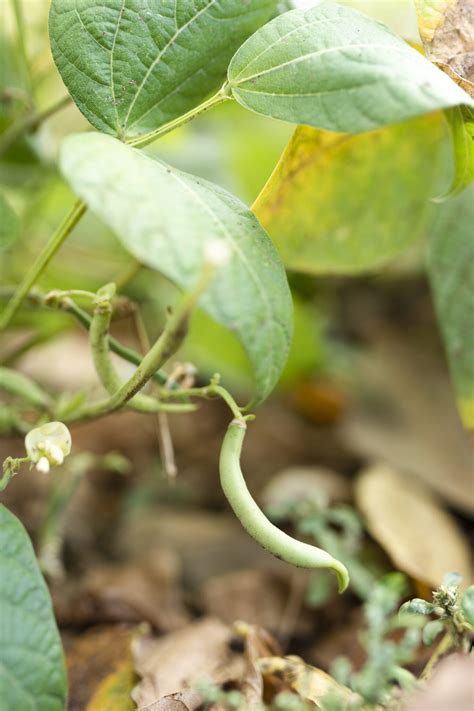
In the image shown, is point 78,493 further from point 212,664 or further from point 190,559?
point 212,664

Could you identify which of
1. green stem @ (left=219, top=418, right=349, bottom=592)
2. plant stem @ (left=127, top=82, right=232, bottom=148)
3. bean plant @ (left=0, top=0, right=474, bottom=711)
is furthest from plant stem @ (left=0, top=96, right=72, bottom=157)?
green stem @ (left=219, top=418, right=349, bottom=592)

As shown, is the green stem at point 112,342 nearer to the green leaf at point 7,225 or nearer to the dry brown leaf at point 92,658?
the green leaf at point 7,225

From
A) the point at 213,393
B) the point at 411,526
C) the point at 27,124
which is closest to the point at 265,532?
the point at 213,393

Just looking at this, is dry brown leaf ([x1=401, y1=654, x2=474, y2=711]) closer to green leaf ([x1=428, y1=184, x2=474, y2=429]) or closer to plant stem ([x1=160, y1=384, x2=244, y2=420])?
plant stem ([x1=160, y1=384, x2=244, y2=420])

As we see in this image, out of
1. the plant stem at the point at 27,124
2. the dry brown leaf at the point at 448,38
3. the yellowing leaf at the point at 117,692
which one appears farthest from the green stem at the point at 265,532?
the plant stem at the point at 27,124

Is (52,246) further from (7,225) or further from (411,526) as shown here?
(411,526)

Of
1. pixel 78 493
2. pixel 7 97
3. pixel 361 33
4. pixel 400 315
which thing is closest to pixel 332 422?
pixel 400 315
